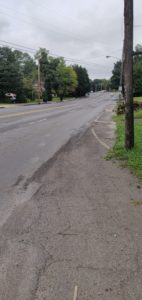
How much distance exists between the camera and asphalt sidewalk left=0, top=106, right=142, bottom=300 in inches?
141

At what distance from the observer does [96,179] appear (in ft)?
26.3

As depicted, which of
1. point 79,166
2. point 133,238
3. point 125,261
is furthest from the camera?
point 79,166

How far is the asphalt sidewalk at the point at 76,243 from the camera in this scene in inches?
141

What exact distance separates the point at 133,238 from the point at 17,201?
7.52 feet

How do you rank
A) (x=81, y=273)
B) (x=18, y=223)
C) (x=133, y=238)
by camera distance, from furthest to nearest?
1. (x=18, y=223)
2. (x=133, y=238)
3. (x=81, y=273)

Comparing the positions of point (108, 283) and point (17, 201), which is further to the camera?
point (17, 201)

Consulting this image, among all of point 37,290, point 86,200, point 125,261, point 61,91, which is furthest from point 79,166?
point 61,91

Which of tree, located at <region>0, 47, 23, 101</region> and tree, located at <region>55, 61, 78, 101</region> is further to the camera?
tree, located at <region>55, 61, 78, 101</region>

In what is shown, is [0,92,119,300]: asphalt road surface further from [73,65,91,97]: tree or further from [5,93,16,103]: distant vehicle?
[73,65,91,97]: tree

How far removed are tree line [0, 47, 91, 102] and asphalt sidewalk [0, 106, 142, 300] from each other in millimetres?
63616

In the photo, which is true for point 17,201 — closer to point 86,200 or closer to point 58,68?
point 86,200

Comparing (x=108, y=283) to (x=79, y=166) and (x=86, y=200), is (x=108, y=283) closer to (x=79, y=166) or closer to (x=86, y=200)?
(x=86, y=200)

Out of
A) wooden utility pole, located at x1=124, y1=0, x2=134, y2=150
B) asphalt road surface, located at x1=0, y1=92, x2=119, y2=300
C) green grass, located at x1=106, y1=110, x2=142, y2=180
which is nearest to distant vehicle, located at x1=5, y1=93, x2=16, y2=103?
green grass, located at x1=106, y1=110, x2=142, y2=180

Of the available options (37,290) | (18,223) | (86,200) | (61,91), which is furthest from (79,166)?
(61,91)
